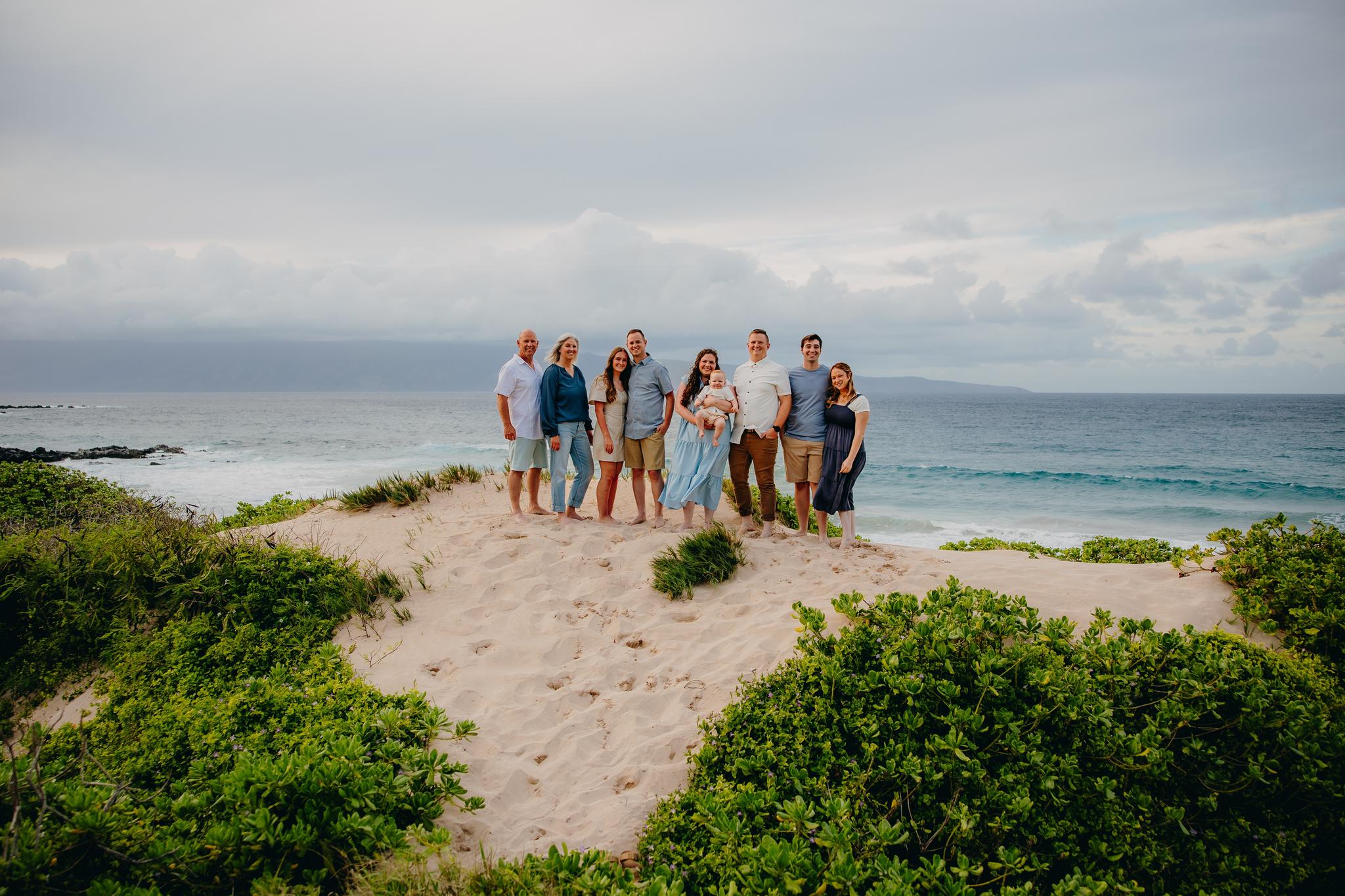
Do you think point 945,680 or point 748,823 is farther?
point 945,680

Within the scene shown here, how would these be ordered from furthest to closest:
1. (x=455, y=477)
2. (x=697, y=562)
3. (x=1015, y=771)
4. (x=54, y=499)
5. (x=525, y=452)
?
(x=54, y=499), (x=455, y=477), (x=525, y=452), (x=697, y=562), (x=1015, y=771)

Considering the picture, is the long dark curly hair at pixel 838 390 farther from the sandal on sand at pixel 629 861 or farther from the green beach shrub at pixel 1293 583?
the sandal on sand at pixel 629 861

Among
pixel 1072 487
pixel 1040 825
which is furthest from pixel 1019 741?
pixel 1072 487

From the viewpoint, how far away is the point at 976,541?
1009 cm

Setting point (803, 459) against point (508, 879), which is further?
point (803, 459)

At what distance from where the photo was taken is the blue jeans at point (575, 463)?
8.25 metres

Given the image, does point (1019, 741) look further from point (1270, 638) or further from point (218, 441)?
point (218, 441)

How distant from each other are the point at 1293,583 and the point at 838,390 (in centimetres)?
427

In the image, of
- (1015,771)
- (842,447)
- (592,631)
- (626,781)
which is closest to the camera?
(1015,771)

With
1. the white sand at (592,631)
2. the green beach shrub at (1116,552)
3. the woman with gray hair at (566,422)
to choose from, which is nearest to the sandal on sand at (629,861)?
the white sand at (592,631)

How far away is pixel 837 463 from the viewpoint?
7.61 m

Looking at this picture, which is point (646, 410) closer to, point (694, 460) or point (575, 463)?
point (694, 460)

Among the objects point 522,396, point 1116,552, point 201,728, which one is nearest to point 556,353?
point 522,396

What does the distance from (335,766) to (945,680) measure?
10.2ft
